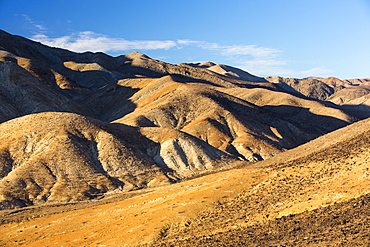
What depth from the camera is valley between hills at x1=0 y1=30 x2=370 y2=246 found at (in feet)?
99.6

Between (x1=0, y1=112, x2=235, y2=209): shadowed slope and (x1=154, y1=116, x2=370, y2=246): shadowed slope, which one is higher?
(x1=0, y1=112, x2=235, y2=209): shadowed slope

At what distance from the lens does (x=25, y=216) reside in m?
60.3

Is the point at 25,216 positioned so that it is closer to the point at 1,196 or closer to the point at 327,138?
the point at 1,196

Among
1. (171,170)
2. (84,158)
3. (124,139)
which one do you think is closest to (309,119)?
(171,170)

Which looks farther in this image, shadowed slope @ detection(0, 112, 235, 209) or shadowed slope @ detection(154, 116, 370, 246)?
shadowed slope @ detection(0, 112, 235, 209)

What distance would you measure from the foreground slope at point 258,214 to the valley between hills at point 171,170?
0.46 feet

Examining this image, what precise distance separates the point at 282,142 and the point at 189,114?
28.8 meters

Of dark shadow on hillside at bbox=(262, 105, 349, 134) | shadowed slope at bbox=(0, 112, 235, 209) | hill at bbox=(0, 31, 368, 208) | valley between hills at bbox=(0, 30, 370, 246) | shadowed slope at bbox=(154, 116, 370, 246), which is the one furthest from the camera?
dark shadow on hillside at bbox=(262, 105, 349, 134)

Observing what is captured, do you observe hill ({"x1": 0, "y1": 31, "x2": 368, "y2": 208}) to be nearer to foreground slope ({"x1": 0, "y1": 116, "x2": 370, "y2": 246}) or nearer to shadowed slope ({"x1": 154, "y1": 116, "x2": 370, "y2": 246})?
foreground slope ({"x1": 0, "y1": 116, "x2": 370, "y2": 246})

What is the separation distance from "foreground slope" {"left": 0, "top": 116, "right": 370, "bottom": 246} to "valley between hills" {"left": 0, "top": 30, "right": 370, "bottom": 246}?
142 millimetres

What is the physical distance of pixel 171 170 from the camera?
90312mm

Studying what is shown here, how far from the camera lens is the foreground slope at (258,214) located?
2562 centimetres

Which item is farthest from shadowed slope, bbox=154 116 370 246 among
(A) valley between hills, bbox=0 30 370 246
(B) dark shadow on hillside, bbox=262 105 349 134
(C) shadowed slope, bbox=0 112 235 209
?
(B) dark shadow on hillside, bbox=262 105 349 134

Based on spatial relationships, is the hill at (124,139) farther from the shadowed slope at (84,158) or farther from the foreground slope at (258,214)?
the foreground slope at (258,214)
